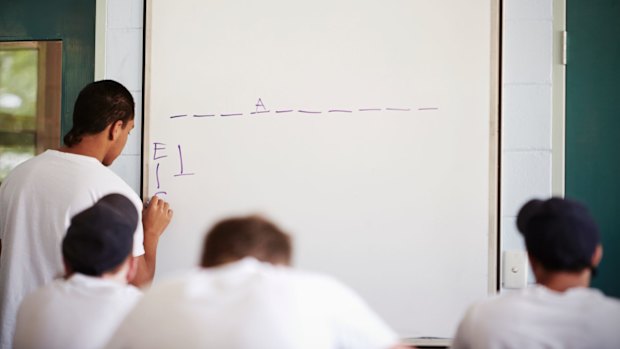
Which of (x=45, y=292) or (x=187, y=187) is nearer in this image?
(x=45, y=292)

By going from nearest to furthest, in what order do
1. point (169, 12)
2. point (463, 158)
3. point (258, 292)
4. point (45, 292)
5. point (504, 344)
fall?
point (258, 292), point (504, 344), point (45, 292), point (463, 158), point (169, 12)

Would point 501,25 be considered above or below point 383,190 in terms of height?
above

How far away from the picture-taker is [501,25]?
6.81 feet

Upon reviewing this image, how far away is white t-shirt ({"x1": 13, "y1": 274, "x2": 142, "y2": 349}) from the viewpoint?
1.31 metres

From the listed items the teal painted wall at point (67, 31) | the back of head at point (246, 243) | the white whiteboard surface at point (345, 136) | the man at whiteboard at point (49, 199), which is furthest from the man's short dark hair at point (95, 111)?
the back of head at point (246, 243)

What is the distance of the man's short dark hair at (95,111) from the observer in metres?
1.94

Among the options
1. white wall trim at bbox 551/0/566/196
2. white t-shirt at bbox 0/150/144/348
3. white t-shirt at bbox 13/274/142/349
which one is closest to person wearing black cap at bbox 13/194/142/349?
white t-shirt at bbox 13/274/142/349

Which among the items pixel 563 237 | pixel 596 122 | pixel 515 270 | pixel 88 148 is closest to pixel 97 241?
pixel 88 148

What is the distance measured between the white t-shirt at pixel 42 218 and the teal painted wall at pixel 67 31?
59cm

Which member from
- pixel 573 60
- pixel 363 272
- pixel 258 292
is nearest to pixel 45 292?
pixel 258 292

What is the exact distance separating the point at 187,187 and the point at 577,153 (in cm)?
122

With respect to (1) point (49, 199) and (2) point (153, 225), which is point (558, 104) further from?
(1) point (49, 199)

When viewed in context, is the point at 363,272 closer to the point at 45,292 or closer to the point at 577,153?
the point at 577,153

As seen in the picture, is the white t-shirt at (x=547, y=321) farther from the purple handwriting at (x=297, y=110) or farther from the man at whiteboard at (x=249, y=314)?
the purple handwriting at (x=297, y=110)
